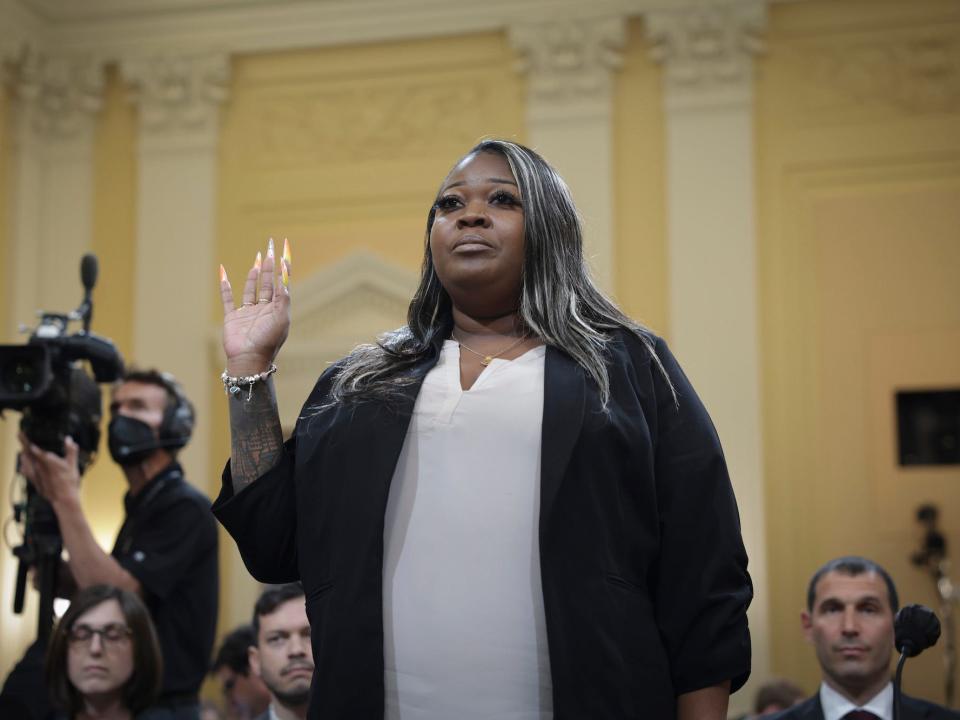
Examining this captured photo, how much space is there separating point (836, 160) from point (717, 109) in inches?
30.0

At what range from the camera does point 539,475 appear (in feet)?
5.86

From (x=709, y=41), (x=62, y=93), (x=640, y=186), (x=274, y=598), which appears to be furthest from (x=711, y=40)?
(x=274, y=598)

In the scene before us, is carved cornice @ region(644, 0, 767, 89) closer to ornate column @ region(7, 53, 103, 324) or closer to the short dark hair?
ornate column @ region(7, 53, 103, 324)

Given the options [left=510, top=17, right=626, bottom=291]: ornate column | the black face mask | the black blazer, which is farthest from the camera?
[left=510, top=17, right=626, bottom=291]: ornate column

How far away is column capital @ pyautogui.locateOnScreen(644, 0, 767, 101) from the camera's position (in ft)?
26.1

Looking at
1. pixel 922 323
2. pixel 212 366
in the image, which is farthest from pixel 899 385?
pixel 212 366

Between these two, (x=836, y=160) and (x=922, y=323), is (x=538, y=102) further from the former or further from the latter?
(x=922, y=323)

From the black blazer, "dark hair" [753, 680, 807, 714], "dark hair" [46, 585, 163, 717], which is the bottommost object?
"dark hair" [753, 680, 807, 714]

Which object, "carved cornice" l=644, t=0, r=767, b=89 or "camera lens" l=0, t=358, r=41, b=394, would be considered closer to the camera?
"camera lens" l=0, t=358, r=41, b=394

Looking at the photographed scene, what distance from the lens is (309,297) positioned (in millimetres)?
8344

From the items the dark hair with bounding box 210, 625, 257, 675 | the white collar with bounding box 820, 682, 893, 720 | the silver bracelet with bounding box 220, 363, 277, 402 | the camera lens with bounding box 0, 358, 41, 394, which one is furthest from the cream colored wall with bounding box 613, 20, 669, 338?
the silver bracelet with bounding box 220, 363, 277, 402

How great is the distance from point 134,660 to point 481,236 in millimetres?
2181

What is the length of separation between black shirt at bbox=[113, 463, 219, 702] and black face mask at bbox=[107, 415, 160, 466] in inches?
3.3

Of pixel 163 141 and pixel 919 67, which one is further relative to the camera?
pixel 163 141
